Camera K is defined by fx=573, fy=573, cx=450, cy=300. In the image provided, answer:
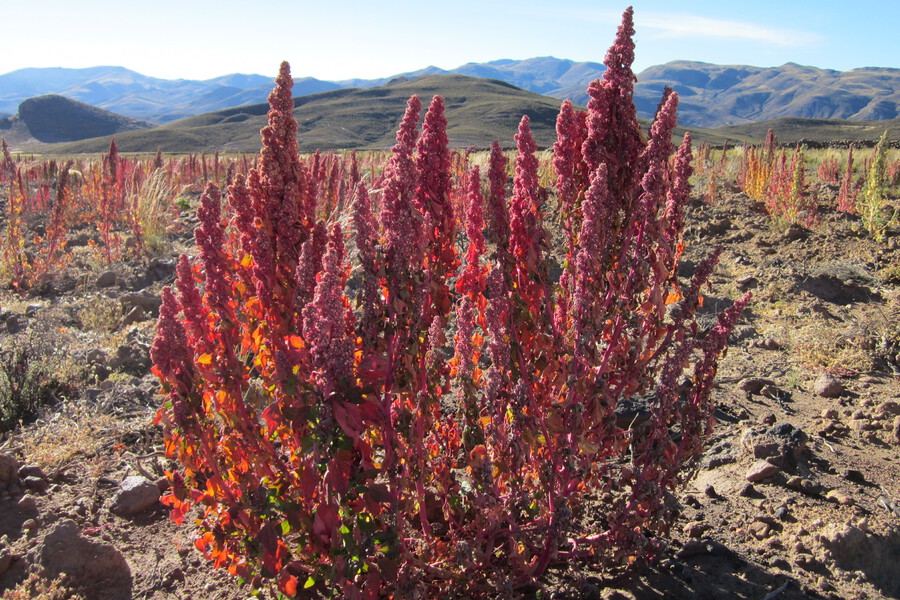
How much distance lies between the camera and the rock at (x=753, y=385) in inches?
154

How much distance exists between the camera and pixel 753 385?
3939 millimetres

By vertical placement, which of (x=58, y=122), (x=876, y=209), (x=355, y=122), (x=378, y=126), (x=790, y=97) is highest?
(x=790, y=97)

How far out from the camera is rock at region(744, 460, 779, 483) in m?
2.74

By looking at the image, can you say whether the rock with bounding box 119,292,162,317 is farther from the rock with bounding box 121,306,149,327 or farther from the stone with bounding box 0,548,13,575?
the stone with bounding box 0,548,13,575

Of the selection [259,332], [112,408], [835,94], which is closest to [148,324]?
[112,408]

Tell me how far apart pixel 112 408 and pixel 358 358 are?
297 cm

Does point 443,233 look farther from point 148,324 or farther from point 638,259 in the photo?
point 148,324

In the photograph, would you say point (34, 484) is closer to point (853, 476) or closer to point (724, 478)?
point (724, 478)

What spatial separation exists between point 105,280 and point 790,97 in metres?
188

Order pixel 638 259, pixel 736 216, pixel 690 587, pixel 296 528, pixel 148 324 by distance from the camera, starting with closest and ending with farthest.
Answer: pixel 296 528
pixel 638 259
pixel 690 587
pixel 148 324
pixel 736 216

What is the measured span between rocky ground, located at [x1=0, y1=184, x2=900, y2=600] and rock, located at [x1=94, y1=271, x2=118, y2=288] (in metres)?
1.81

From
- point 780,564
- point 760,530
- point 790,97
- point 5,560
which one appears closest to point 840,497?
point 760,530

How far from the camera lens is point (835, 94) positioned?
140m

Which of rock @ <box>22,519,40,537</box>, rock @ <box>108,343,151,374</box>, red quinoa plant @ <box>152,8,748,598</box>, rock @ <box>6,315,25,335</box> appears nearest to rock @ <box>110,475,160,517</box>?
rock @ <box>22,519,40,537</box>
